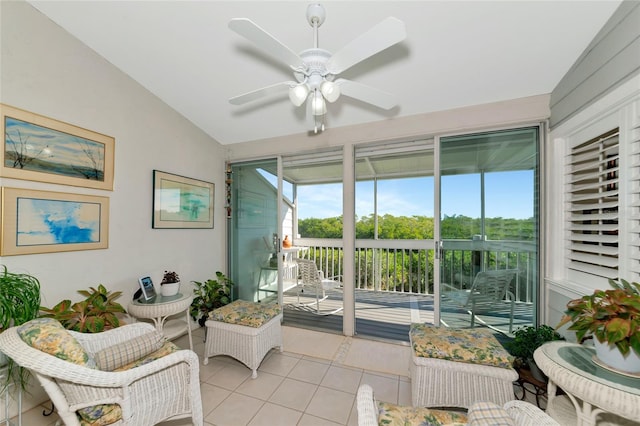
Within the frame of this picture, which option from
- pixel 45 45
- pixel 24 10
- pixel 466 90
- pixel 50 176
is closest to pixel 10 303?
pixel 50 176

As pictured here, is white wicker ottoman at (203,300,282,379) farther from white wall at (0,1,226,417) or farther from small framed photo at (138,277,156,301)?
white wall at (0,1,226,417)

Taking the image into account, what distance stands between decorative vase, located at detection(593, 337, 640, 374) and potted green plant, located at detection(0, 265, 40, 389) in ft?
10.0

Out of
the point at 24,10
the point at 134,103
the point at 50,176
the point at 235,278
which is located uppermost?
the point at 24,10

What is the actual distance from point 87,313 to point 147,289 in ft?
1.82

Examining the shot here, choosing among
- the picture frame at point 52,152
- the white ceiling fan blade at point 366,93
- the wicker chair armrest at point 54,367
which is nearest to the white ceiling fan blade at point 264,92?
the white ceiling fan blade at point 366,93

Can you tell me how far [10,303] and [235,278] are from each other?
2.28m

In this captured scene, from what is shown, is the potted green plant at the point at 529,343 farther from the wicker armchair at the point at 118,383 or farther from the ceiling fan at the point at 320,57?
the wicker armchair at the point at 118,383

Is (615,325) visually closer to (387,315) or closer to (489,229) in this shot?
(489,229)

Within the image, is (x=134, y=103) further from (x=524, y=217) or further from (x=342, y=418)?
(x=524, y=217)

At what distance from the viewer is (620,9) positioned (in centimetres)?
148

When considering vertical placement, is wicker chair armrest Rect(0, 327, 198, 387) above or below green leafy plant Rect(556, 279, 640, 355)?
below

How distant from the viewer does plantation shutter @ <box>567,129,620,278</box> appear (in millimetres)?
1616

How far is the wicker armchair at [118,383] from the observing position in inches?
43.1

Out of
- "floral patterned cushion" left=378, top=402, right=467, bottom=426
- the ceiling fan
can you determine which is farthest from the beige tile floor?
the ceiling fan
